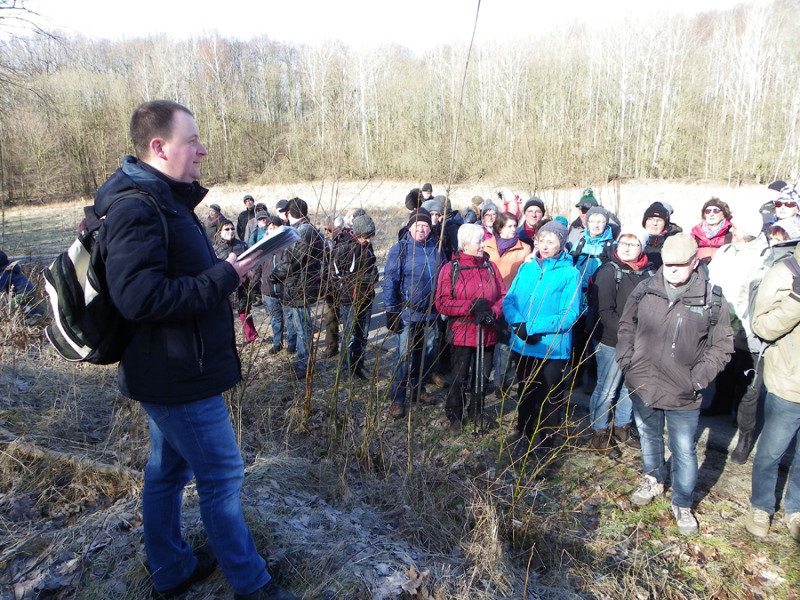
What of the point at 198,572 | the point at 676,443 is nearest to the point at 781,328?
the point at 676,443

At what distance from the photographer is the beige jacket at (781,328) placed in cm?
320

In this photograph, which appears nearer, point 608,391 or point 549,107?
point 608,391

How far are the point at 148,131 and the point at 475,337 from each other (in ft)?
10.8

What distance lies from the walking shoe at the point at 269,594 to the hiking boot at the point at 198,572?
24cm

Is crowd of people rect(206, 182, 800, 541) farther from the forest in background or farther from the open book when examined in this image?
the forest in background

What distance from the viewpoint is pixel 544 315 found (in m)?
4.18

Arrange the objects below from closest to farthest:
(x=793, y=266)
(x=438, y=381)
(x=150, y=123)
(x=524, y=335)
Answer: (x=150, y=123) → (x=793, y=266) → (x=524, y=335) → (x=438, y=381)

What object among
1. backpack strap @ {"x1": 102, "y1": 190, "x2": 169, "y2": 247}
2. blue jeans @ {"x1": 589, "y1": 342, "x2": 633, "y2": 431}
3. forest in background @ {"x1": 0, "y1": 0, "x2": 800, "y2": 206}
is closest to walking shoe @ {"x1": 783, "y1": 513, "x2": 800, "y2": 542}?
blue jeans @ {"x1": 589, "y1": 342, "x2": 633, "y2": 431}

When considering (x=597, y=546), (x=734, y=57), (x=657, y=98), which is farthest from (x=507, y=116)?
(x=597, y=546)

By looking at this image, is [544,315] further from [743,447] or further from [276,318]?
[276,318]

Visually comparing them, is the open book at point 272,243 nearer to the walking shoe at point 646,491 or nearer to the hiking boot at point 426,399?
the walking shoe at point 646,491

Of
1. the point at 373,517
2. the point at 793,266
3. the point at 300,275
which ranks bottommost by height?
the point at 373,517

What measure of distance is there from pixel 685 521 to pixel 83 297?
12.3 feet

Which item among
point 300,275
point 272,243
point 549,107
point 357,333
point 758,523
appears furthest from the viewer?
point 549,107
